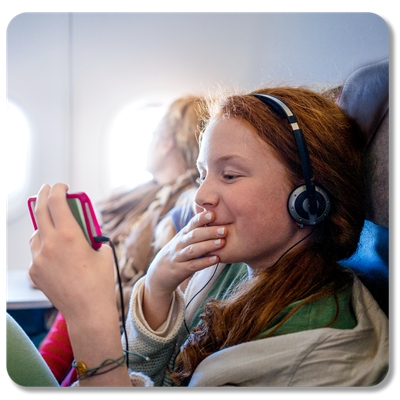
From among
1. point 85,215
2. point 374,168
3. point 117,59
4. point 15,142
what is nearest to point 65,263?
point 85,215

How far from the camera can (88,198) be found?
112 centimetres

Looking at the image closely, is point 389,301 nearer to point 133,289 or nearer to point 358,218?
point 358,218

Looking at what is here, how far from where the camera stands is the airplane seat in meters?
1.18

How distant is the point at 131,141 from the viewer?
1.27 m

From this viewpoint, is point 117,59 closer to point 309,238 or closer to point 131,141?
point 131,141

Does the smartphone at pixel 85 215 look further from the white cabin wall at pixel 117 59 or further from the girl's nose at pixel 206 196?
the girl's nose at pixel 206 196

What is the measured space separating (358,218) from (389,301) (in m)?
0.23

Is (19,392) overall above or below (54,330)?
below

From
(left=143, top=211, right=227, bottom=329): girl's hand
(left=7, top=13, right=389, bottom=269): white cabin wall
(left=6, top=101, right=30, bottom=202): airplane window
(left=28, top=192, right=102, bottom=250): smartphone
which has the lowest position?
(left=143, top=211, right=227, bottom=329): girl's hand

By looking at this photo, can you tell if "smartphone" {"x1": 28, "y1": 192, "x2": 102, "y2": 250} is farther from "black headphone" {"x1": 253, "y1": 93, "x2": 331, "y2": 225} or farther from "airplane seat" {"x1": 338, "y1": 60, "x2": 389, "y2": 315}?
"airplane seat" {"x1": 338, "y1": 60, "x2": 389, "y2": 315}

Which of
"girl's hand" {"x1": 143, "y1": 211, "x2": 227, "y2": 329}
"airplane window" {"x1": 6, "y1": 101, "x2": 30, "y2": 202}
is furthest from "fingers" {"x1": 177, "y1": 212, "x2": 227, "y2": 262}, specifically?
"airplane window" {"x1": 6, "y1": 101, "x2": 30, "y2": 202}

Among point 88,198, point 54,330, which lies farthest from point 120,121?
point 54,330

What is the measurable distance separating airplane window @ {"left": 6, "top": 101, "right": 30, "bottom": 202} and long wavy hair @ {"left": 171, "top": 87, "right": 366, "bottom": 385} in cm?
48

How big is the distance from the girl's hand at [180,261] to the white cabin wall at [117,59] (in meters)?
0.23
